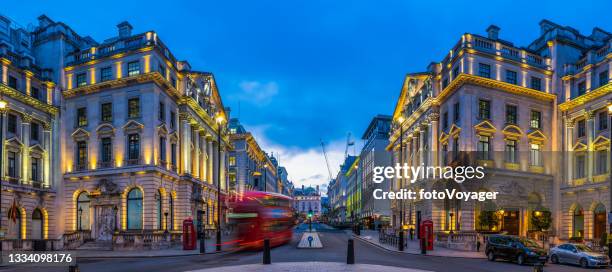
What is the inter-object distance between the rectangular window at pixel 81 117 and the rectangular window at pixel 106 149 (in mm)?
3039

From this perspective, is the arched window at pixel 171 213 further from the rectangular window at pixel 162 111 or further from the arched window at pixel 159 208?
the rectangular window at pixel 162 111

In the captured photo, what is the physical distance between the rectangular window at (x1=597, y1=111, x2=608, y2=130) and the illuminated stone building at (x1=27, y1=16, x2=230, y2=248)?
33285mm

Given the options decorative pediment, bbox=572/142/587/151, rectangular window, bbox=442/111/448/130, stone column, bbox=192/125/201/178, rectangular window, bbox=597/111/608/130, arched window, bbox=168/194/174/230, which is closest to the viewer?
rectangular window, bbox=597/111/608/130

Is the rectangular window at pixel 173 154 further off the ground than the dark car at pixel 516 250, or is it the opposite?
the rectangular window at pixel 173 154

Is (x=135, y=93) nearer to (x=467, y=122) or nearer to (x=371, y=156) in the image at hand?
(x=467, y=122)

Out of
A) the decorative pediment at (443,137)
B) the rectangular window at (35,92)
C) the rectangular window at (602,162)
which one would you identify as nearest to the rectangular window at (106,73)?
the rectangular window at (35,92)

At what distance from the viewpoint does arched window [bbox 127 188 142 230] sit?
42969mm

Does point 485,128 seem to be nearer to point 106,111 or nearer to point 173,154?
point 173,154

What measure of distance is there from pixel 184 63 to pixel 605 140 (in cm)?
4157

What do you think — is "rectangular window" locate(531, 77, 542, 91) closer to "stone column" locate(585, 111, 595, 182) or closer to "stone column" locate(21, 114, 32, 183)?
"stone column" locate(585, 111, 595, 182)

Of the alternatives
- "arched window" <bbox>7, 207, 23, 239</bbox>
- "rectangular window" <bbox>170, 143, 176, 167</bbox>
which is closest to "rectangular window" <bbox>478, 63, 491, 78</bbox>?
"rectangular window" <bbox>170, 143, 176, 167</bbox>

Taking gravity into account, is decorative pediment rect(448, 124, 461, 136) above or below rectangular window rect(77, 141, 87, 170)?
above

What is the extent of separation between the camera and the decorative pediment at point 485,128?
150ft

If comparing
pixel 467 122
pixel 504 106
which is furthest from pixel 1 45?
pixel 504 106
